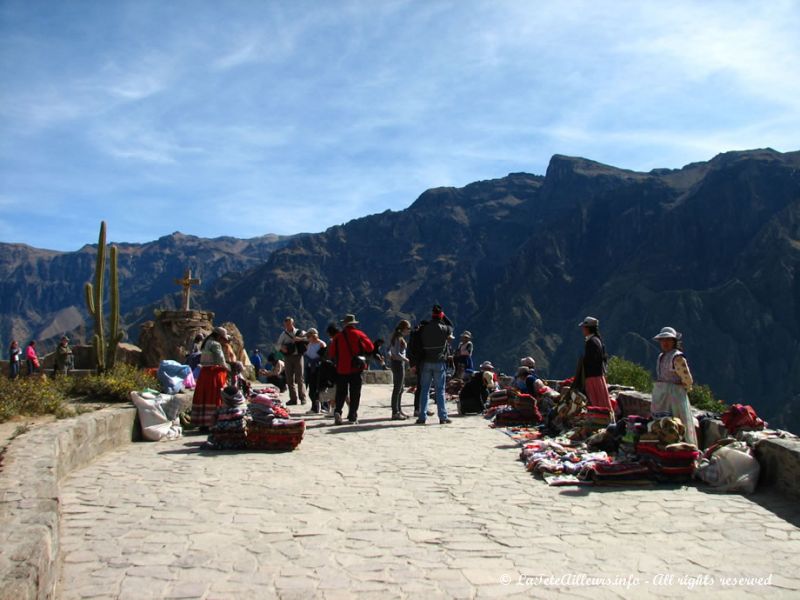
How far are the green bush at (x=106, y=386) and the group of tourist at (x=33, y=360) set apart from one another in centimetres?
1280

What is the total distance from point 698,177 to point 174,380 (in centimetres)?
18492

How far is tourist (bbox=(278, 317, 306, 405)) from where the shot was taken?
13.6 metres

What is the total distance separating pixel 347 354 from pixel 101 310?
23.2ft

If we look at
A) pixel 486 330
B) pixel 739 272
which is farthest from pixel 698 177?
pixel 486 330

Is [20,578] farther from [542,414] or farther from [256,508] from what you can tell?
[542,414]

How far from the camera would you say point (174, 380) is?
12.0 m

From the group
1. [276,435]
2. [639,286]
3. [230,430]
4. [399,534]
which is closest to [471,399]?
[276,435]

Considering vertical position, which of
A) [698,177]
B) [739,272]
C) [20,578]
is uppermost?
[698,177]

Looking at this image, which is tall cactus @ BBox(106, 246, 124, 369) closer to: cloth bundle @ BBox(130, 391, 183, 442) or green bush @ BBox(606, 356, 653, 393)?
cloth bundle @ BBox(130, 391, 183, 442)

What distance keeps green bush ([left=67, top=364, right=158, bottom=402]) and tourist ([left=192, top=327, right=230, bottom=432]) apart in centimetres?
193

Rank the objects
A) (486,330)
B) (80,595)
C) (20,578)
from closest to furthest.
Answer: (20,578) < (80,595) < (486,330)

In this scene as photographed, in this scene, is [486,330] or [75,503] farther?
[486,330]

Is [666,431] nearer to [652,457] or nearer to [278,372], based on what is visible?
[652,457]

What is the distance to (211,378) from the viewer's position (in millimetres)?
9875
